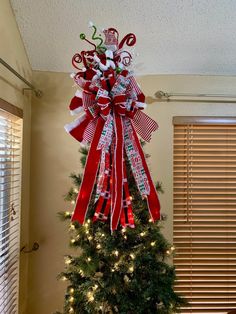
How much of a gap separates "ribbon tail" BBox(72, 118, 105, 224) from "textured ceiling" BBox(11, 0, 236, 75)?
30.2 inches

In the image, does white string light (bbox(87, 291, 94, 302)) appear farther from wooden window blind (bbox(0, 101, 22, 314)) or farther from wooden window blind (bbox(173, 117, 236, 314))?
wooden window blind (bbox(173, 117, 236, 314))

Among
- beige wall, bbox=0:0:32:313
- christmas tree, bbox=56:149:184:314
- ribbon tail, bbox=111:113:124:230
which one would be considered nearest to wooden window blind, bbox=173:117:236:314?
christmas tree, bbox=56:149:184:314

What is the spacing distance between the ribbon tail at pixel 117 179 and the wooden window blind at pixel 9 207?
65cm

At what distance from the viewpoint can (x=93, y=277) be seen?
156 cm

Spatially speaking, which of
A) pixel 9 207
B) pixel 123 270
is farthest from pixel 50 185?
pixel 123 270

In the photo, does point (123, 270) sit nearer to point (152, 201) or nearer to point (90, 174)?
point (152, 201)

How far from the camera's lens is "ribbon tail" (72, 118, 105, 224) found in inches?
61.0

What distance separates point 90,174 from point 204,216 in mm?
1154

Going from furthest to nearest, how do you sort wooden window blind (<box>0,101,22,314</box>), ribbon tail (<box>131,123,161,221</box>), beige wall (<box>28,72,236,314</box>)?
1. beige wall (<box>28,72,236,314</box>)
2. wooden window blind (<box>0,101,22,314</box>)
3. ribbon tail (<box>131,123,161,221</box>)

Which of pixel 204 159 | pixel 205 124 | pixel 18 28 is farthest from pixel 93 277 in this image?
pixel 18 28

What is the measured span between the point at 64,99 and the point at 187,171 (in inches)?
42.8

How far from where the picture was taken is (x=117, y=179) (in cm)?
154

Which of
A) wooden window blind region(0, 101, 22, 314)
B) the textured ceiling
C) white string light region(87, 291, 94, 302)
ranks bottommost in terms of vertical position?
white string light region(87, 291, 94, 302)

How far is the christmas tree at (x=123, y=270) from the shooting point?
151 cm
